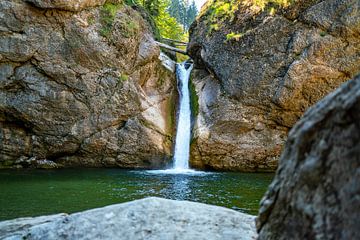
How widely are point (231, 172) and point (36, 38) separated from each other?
46.4 feet

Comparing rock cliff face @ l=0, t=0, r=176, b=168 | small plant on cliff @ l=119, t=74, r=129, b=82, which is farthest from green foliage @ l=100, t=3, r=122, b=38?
small plant on cliff @ l=119, t=74, r=129, b=82

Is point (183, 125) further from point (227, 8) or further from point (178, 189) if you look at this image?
point (178, 189)

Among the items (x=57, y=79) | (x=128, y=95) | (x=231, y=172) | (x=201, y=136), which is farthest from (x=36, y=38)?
(x=231, y=172)

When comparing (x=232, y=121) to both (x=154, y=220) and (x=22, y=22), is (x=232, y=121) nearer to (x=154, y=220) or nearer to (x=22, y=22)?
(x=22, y=22)

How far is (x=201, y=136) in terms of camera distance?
22.2m

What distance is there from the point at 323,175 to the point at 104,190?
43.0 feet

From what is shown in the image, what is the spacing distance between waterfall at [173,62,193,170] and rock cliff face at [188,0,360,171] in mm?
779

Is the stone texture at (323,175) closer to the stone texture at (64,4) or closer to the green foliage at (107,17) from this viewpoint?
the stone texture at (64,4)

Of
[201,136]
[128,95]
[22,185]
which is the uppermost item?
[128,95]

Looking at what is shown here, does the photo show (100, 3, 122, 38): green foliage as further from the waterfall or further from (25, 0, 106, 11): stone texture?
the waterfall

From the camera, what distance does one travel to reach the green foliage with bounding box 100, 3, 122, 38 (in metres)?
21.2

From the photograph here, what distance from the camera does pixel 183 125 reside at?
24000mm

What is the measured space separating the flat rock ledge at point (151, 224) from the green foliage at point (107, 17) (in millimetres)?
17530

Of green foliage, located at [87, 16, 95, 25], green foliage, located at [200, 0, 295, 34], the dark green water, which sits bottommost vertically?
the dark green water
